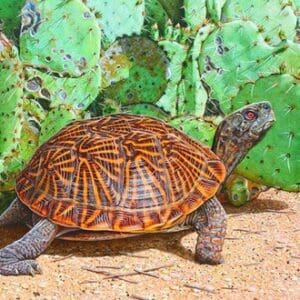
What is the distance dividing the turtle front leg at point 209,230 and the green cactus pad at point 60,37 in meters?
1.11

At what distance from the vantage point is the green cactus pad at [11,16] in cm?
483

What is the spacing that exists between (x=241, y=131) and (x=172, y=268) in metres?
0.99

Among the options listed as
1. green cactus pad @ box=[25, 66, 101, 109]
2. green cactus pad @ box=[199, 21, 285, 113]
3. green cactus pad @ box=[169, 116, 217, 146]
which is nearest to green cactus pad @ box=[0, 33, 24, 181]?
green cactus pad @ box=[25, 66, 101, 109]

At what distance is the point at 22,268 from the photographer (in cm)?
387

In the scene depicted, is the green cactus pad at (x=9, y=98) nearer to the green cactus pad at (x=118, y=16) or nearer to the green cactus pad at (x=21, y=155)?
the green cactus pad at (x=21, y=155)

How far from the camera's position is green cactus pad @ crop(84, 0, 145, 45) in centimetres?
496

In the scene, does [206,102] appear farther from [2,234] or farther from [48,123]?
[2,234]

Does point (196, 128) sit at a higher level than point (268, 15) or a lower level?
lower

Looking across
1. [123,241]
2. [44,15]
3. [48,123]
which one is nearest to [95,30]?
[44,15]

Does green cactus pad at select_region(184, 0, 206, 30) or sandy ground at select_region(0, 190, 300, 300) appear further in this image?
green cactus pad at select_region(184, 0, 206, 30)

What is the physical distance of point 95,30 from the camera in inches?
185

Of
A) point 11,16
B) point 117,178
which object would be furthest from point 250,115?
point 11,16

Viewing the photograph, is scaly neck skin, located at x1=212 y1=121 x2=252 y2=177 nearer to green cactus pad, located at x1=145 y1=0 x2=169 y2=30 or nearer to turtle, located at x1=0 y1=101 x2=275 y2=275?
turtle, located at x1=0 y1=101 x2=275 y2=275

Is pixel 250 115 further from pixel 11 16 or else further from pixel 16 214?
pixel 11 16
